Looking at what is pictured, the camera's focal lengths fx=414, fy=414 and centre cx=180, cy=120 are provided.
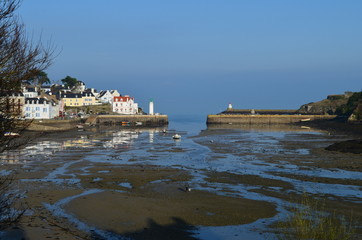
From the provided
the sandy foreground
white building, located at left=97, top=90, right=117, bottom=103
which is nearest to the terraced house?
white building, located at left=97, top=90, right=117, bottom=103

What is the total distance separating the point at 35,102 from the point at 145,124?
3579cm

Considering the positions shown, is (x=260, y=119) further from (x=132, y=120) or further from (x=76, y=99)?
(x=76, y=99)

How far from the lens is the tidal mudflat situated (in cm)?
1720

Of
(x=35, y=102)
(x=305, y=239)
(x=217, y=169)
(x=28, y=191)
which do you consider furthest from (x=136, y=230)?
(x=35, y=102)

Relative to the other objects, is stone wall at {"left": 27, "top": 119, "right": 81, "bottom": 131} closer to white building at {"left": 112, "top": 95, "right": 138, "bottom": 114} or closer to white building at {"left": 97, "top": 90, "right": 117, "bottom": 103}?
white building at {"left": 112, "top": 95, "right": 138, "bottom": 114}

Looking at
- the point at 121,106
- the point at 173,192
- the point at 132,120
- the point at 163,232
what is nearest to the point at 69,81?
the point at 121,106

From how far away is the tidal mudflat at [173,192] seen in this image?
56.4ft

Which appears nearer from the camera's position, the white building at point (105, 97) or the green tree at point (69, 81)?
the white building at point (105, 97)

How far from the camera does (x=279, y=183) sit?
26938mm

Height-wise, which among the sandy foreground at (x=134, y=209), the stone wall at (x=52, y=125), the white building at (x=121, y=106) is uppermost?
the white building at (x=121, y=106)

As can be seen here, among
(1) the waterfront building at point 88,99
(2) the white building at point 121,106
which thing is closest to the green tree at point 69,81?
(1) the waterfront building at point 88,99

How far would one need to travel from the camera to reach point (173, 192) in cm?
2425

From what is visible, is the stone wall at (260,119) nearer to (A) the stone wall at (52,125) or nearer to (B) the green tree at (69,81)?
(A) the stone wall at (52,125)

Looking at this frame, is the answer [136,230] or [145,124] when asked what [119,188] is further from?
[145,124]
